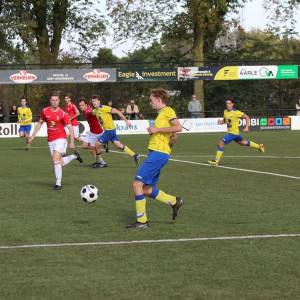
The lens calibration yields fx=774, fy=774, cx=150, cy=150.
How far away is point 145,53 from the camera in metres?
75.8

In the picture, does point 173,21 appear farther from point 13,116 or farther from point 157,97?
point 157,97

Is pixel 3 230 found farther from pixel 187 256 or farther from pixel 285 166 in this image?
pixel 285 166

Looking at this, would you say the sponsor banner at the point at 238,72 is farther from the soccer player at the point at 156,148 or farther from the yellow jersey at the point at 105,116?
the soccer player at the point at 156,148

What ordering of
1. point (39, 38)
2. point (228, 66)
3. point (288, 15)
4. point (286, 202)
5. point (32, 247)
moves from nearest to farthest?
point (32, 247), point (286, 202), point (228, 66), point (39, 38), point (288, 15)

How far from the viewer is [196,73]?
45375mm

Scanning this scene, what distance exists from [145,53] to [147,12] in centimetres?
1892

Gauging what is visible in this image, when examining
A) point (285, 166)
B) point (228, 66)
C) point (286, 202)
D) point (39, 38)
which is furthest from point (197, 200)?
point (39, 38)

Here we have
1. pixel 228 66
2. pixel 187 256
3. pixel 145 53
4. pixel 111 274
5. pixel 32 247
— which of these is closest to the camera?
pixel 111 274

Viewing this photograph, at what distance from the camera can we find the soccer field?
7.07 meters

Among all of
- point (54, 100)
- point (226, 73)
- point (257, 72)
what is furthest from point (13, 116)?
point (54, 100)

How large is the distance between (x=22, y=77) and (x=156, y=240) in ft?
113

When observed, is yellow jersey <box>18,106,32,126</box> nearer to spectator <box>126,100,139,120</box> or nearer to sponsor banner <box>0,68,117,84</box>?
spectator <box>126,100,139,120</box>

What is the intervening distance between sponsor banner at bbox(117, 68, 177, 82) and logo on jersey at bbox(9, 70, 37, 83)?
4960 millimetres

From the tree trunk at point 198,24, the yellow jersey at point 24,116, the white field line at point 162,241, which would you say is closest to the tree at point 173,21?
the tree trunk at point 198,24
